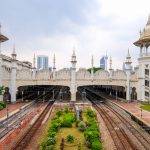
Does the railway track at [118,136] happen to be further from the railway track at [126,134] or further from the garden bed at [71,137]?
the garden bed at [71,137]

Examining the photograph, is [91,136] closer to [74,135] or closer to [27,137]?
[74,135]

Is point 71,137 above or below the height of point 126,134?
above

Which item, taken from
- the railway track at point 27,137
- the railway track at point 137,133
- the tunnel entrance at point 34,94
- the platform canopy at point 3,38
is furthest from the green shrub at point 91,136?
the tunnel entrance at point 34,94

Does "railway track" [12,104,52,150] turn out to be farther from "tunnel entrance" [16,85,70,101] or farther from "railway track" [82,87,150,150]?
"tunnel entrance" [16,85,70,101]

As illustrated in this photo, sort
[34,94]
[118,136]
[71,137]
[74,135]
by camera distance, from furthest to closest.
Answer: [34,94] < [118,136] < [74,135] < [71,137]

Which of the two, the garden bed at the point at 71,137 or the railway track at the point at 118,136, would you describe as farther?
the railway track at the point at 118,136

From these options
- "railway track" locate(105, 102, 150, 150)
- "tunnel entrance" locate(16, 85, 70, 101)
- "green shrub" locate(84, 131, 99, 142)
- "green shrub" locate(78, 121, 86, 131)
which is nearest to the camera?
"green shrub" locate(84, 131, 99, 142)

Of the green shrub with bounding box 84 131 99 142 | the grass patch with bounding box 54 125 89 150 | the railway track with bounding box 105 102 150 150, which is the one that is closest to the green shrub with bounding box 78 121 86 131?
the grass patch with bounding box 54 125 89 150

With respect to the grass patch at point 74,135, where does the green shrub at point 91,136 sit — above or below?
above

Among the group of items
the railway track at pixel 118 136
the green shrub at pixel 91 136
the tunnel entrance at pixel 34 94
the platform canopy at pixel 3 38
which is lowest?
the railway track at pixel 118 136

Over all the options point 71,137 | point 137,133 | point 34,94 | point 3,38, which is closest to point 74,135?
point 71,137

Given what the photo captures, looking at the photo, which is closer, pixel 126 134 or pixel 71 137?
pixel 71 137

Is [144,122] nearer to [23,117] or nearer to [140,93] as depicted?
[23,117]

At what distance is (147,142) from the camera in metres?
27.2
